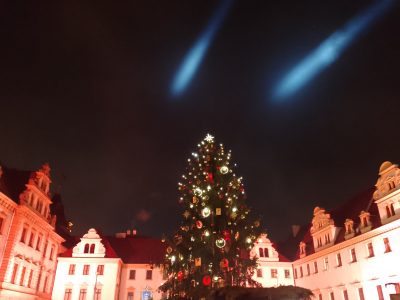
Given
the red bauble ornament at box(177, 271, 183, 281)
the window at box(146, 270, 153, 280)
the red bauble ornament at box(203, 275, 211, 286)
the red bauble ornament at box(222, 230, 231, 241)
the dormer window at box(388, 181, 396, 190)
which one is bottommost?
the red bauble ornament at box(203, 275, 211, 286)

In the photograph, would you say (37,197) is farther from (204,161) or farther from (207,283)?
(207,283)

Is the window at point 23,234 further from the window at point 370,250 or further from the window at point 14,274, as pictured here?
the window at point 370,250

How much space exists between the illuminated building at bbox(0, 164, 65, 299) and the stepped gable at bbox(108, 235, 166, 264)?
32.3ft

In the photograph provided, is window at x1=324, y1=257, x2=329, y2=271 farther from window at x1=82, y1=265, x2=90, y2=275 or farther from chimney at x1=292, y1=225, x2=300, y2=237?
window at x1=82, y1=265, x2=90, y2=275

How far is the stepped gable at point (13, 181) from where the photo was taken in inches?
1371

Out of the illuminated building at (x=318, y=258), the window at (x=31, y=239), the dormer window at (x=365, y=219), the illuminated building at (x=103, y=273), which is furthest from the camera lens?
the illuminated building at (x=103, y=273)

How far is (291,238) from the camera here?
185 ft

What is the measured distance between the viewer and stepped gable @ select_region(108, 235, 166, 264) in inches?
1987

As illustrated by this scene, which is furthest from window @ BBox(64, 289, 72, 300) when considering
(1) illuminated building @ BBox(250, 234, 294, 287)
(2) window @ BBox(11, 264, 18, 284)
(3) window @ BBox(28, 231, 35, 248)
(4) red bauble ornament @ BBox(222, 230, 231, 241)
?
(4) red bauble ornament @ BBox(222, 230, 231, 241)

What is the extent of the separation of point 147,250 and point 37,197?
781 inches

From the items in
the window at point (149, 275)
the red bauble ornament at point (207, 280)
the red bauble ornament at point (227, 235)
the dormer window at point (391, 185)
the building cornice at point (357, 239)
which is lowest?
the red bauble ornament at point (207, 280)

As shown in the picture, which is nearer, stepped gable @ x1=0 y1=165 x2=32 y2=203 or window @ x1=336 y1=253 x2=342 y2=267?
stepped gable @ x1=0 y1=165 x2=32 y2=203

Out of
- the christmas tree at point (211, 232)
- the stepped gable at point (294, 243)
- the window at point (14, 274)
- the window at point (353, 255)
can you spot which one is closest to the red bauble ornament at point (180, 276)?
the christmas tree at point (211, 232)

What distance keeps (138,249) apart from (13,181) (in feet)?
72.2
